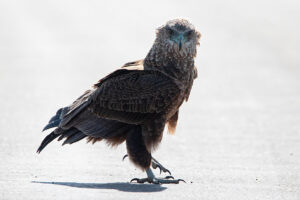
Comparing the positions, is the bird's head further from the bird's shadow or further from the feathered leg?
the bird's shadow

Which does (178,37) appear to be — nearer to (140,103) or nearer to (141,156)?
(140,103)

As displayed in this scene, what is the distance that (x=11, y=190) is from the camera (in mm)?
8953

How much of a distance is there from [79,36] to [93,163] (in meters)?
16.7

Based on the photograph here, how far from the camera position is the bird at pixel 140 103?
10.4 meters

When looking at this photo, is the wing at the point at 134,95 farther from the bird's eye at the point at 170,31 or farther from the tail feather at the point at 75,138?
the bird's eye at the point at 170,31

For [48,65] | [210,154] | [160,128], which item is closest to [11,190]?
[160,128]

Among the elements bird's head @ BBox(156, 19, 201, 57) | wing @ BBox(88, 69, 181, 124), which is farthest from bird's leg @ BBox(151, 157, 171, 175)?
bird's head @ BBox(156, 19, 201, 57)

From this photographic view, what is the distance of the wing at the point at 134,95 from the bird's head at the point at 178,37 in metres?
0.33

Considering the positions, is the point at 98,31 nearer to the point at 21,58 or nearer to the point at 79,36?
the point at 79,36

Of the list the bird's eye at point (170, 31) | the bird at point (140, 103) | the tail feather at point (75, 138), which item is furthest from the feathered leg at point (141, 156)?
the bird's eye at point (170, 31)

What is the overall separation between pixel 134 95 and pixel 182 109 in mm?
4498

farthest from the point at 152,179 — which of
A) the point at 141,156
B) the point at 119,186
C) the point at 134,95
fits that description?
the point at 134,95

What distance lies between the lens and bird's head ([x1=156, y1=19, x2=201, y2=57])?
10742 mm

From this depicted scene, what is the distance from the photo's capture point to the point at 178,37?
10.8m
